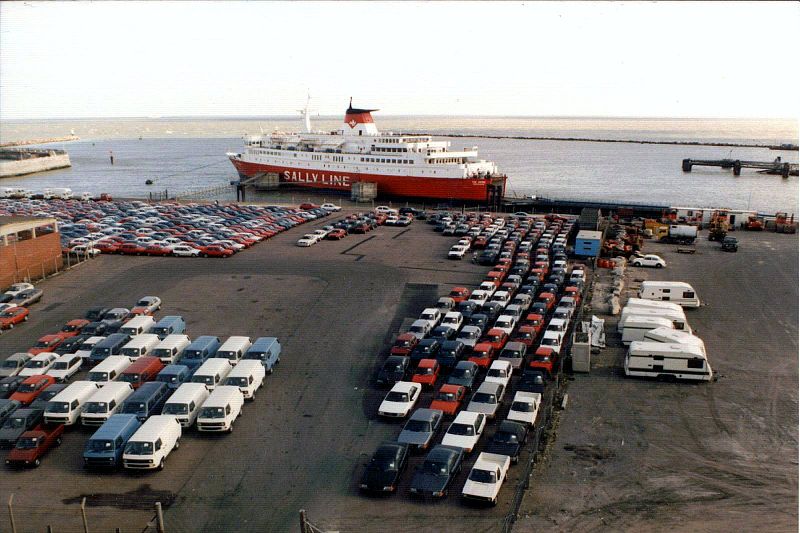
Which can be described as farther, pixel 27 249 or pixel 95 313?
pixel 27 249

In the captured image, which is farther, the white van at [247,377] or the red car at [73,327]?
the red car at [73,327]

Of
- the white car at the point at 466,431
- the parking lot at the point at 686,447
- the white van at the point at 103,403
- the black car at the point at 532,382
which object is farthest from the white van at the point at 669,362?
the white van at the point at 103,403

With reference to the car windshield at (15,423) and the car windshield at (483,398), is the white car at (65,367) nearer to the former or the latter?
the car windshield at (15,423)

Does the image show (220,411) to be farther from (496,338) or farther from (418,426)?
(496,338)

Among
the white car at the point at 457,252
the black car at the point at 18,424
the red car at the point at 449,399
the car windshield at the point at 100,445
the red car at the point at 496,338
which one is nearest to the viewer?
the car windshield at the point at 100,445

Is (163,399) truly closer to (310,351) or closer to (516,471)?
(310,351)

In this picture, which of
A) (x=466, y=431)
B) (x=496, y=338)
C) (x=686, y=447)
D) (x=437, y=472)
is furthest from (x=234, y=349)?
(x=686, y=447)

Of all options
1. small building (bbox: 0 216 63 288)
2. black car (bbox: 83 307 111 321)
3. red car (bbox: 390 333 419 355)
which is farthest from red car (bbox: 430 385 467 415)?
small building (bbox: 0 216 63 288)

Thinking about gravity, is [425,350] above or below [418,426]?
above
